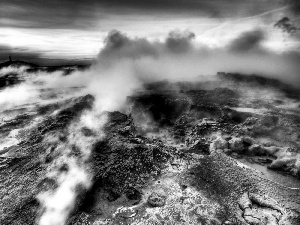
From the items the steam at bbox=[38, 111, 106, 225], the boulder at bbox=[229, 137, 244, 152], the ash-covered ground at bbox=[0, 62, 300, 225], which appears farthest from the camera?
the boulder at bbox=[229, 137, 244, 152]

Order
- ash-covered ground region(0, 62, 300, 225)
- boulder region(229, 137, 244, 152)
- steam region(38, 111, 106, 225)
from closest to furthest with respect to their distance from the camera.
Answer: steam region(38, 111, 106, 225)
ash-covered ground region(0, 62, 300, 225)
boulder region(229, 137, 244, 152)

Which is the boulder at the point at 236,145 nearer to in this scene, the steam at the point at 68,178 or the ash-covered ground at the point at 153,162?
the ash-covered ground at the point at 153,162

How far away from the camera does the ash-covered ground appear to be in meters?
10.6

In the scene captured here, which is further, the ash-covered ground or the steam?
the ash-covered ground

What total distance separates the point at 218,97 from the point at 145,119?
33.2 feet

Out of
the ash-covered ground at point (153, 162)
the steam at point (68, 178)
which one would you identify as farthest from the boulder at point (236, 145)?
the steam at point (68, 178)

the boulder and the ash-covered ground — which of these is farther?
the boulder

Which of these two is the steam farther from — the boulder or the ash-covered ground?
the boulder

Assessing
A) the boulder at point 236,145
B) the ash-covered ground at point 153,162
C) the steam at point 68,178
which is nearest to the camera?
the steam at point 68,178

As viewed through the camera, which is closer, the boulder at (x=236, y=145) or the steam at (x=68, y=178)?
the steam at (x=68, y=178)

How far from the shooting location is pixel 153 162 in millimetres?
13594

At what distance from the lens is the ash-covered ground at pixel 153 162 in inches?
416

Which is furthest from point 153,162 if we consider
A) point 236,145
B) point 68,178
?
point 236,145

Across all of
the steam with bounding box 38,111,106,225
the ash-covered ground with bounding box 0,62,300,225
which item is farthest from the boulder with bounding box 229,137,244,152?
the steam with bounding box 38,111,106,225
